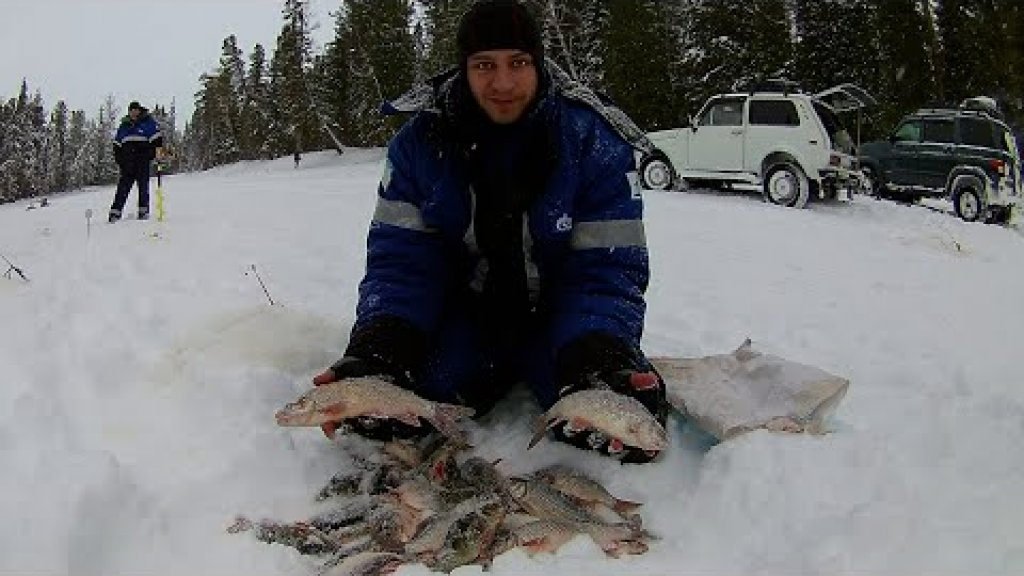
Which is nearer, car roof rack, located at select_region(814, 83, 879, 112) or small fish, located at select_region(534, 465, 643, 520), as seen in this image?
small fish, located at select_region(534, 465, 643, 520)

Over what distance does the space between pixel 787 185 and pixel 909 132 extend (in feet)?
12.3

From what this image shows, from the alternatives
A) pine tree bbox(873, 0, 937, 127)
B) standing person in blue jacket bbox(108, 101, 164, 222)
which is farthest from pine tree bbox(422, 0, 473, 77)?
standing person in blue jacket bbox(108, 101, 164, 222)

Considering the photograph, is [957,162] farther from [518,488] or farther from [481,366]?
[518,488]

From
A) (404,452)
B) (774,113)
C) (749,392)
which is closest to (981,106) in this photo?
(774,113)

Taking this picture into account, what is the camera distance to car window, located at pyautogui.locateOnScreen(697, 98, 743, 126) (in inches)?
561

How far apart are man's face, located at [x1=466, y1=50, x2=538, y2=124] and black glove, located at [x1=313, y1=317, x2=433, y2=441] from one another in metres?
0.90

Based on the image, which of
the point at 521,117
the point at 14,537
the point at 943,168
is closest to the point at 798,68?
the point at 943,168

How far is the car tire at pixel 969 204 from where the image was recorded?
14.6 m

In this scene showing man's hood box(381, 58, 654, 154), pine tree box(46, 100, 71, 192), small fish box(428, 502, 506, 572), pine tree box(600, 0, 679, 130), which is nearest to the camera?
small fish box(428, 502, 506, 572)

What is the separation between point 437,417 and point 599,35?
29.1 meters

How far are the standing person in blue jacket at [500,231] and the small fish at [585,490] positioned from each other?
12.2 inches

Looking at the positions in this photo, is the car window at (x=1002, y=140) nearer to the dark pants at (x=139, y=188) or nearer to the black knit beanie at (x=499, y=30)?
the dark pants at (x=139, y=188)

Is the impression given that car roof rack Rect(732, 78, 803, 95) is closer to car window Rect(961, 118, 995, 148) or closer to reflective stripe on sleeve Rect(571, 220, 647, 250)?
car window Rect(961, 118, 995, 148)

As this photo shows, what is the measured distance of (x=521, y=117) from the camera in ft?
10.7
